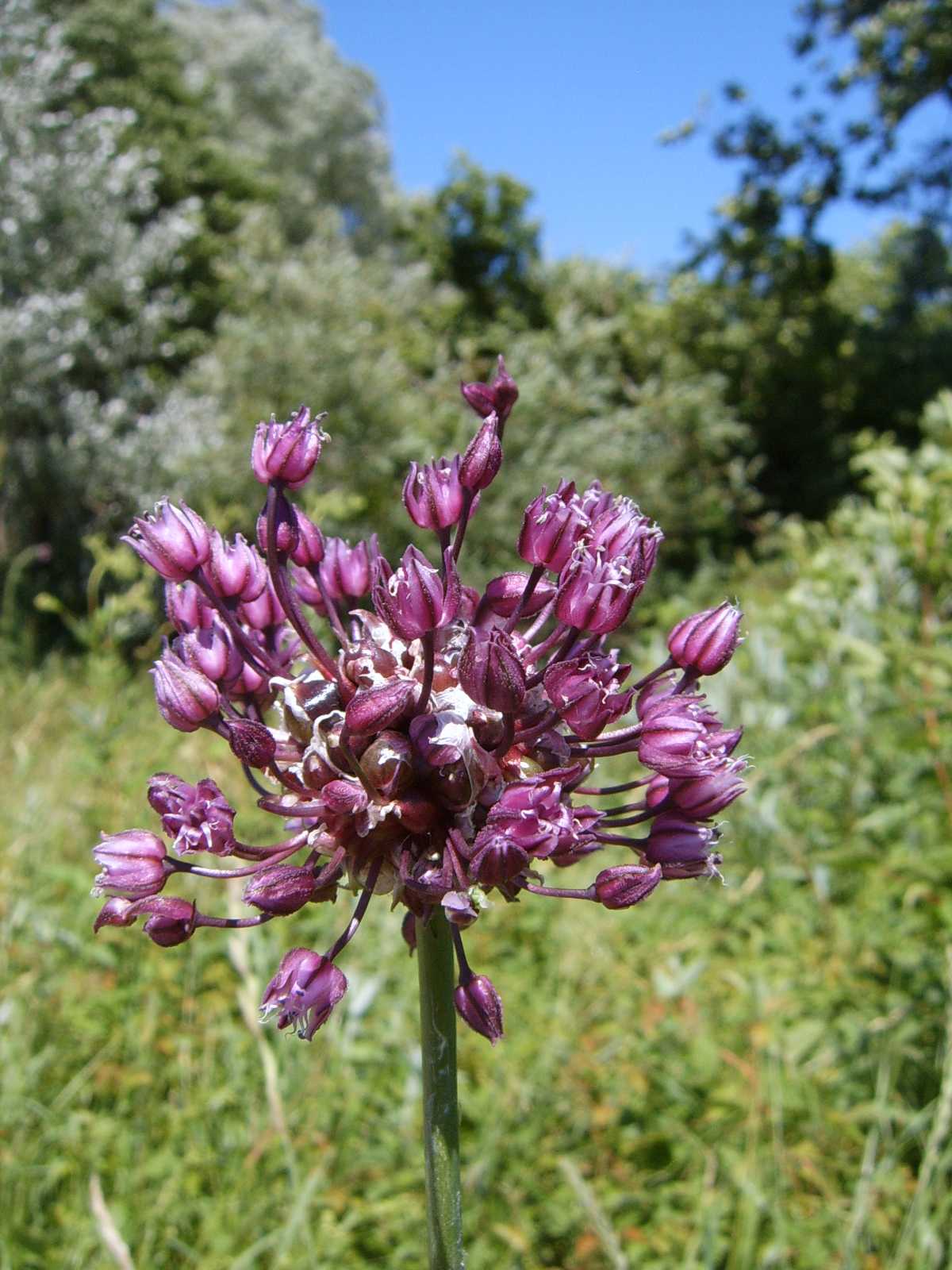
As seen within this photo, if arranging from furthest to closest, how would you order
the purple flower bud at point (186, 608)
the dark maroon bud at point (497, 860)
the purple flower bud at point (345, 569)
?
the purple flower bud at point (345, 569) < the purple flower bud at point (186, 608) < the dark maroon bud at point (497, 860)

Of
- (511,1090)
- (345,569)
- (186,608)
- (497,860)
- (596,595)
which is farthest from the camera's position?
(511,1090)

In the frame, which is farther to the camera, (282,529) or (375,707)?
(282,529)

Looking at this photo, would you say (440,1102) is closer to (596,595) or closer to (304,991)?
(304,991)

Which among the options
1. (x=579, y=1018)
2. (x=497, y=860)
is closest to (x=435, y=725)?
(x=497, y=860)

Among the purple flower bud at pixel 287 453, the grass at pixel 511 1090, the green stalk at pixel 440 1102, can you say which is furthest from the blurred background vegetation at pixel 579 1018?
the purple flower bud at pixel 287 453

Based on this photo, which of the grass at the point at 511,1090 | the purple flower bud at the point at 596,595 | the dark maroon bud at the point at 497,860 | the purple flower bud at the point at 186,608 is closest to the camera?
the dark maroon bud at the point at 497,860

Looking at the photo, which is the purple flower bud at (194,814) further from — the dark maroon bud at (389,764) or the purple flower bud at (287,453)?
the purple flower bud at (287,453)

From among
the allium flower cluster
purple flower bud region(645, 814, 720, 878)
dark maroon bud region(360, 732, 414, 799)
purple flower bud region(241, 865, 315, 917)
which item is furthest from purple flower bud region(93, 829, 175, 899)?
purple flower bud region(645, 814, 720, 878)
